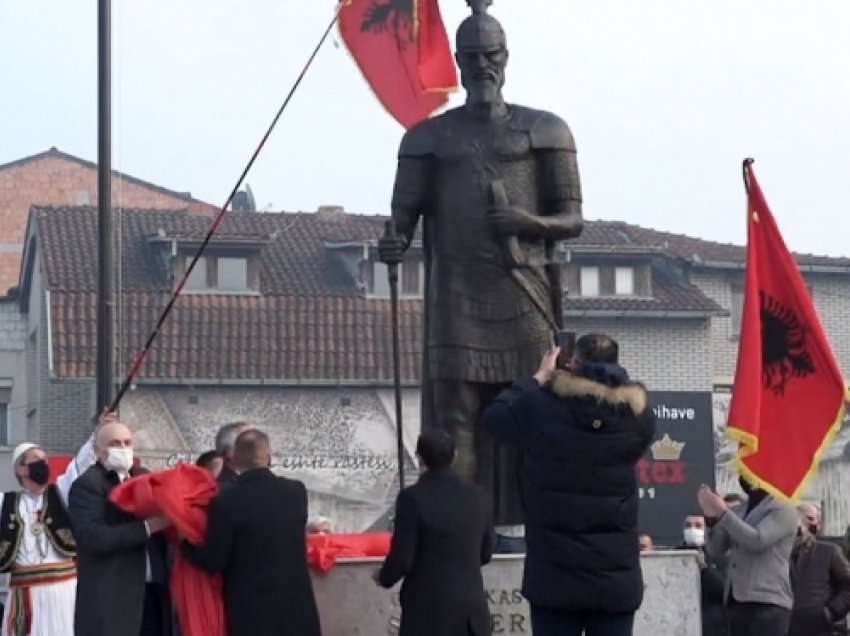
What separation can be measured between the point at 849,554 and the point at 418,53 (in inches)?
178

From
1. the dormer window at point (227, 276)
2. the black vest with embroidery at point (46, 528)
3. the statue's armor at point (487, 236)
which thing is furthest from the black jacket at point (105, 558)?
Result: the dormer window at point (227, 276)

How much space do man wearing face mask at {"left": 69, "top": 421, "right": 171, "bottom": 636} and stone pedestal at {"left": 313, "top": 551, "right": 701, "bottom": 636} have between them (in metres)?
0.96

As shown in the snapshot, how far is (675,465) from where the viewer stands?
38688 millimetres

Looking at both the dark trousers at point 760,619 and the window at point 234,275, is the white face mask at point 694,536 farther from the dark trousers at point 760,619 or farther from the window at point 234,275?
the window at point 234,275

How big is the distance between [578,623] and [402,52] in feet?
23.3

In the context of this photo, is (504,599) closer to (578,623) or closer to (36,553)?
(578,623)

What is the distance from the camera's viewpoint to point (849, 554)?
14.9m

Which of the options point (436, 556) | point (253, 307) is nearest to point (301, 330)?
point (253, 307)

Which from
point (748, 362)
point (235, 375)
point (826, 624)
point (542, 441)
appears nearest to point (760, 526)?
point (748, 362)

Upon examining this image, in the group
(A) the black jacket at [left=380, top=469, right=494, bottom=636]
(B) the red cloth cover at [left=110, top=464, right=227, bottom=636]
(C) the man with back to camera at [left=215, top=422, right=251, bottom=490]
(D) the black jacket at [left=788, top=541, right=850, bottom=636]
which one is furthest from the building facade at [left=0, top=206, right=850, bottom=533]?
(A) the black jacket at [left=380, top=469, right=494, bottom=636]

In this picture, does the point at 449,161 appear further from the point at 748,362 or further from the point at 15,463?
the point at 15,463

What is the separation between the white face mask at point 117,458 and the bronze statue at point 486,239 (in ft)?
6.41

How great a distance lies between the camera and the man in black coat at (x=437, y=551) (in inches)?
408

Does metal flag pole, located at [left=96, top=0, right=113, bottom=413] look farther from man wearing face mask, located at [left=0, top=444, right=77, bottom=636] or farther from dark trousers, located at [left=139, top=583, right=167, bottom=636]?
dark trousers, located at [left=139, top=583, right=167, bottom=636]
